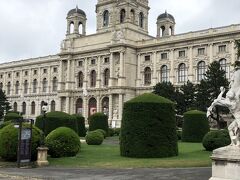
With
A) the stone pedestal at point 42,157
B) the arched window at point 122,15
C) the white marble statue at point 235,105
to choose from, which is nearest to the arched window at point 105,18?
the arched window at point 122,15

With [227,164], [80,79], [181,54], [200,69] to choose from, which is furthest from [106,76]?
[227,164]

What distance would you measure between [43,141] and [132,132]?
4.49 metres

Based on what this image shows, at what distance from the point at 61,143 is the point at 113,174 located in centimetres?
708

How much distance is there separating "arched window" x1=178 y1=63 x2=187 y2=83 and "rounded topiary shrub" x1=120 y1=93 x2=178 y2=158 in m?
42.8

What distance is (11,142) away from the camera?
20.3m

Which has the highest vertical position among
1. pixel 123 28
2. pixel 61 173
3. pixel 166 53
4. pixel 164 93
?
pixel 123 28

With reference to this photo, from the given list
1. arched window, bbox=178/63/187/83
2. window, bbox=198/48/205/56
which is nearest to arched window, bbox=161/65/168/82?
arched window, bbox=178/63/187/83

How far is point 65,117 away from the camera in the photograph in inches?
1142

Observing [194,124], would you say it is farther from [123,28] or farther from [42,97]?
[42,97]

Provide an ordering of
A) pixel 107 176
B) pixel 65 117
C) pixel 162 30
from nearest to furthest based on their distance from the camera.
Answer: pixel 107 176, pixel 65 117, pixel 162 30

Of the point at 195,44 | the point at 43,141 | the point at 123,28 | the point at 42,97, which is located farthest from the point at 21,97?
the point at 43,141

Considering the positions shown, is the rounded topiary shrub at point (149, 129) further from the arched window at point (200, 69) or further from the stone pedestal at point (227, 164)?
the arched window at point (200, 69)

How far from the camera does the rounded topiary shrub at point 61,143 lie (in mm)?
22047

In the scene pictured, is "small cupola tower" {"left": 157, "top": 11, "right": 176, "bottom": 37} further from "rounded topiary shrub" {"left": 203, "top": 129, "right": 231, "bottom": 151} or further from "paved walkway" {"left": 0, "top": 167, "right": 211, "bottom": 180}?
"paved walkway" {"left": 0, "top": 167, "right": 211, "bottom": 180}
